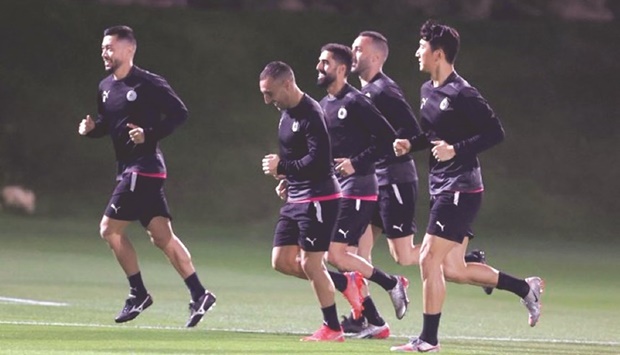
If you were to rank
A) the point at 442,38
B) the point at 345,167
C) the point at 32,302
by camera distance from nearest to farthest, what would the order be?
1. the point at 442,38
2. the point at 345,167
3. the point at 32,302

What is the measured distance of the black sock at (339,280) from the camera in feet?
39.7

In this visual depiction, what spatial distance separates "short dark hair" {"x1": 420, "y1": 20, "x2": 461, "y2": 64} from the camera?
35.9 ft

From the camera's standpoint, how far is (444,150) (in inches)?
422

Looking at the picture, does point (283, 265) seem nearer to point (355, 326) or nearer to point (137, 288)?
point (355, 326)

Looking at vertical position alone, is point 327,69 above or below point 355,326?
above

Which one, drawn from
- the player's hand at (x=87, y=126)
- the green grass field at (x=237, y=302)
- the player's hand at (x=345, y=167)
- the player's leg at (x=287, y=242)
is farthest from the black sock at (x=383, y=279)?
the player's hand at (x=87, y=126)

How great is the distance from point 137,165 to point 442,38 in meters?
2.94

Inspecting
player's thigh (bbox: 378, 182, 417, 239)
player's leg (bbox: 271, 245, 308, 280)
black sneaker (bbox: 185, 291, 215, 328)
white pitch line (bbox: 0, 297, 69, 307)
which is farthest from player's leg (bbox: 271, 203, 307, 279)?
white pitch line (bbox: 0, 297, 69, 307)

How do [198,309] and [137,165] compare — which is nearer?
[198,309]

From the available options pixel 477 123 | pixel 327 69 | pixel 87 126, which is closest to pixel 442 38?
pixel 477 123

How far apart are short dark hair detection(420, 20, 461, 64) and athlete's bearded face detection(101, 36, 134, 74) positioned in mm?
2830

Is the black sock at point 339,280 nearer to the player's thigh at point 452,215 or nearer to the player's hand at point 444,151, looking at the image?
the player's thigh at point 452,215

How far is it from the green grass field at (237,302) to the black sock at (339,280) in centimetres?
45

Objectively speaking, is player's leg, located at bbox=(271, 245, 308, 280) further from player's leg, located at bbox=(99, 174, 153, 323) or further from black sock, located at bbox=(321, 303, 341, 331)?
player's leg, located at bbox=(99, 174, 153, 323)
